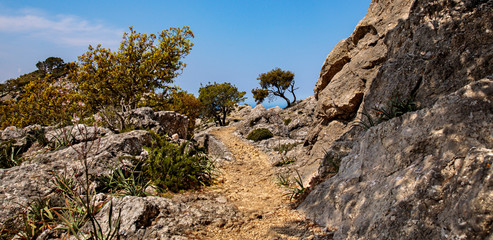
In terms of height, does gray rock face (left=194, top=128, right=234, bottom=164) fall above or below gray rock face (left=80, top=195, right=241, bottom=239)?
above

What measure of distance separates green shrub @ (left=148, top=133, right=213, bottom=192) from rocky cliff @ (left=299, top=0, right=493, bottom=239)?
12.7ft

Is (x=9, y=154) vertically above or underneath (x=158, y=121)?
underneath

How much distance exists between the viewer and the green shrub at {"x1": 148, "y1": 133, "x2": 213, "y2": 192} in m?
7.65

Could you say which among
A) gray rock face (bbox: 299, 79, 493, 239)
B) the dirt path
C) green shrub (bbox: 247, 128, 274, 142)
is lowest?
the dirt path

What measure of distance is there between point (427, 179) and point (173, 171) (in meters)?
6.69

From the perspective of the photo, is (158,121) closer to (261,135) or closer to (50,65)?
(261,135)

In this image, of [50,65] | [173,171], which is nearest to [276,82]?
[173,171]

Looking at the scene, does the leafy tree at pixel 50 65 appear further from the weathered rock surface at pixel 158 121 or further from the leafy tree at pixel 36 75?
the weathered rock surface at pixel 158 121

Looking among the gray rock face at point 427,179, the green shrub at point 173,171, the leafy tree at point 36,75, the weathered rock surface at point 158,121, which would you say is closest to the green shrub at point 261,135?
the weathered rock surface at point 158,121

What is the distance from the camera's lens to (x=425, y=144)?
3.70 meters

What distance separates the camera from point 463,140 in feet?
10.3

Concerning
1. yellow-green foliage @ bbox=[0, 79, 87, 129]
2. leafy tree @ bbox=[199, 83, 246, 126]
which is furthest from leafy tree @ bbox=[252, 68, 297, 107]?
yellow-green foliage @ bbox=[0, 79, 87, 129]

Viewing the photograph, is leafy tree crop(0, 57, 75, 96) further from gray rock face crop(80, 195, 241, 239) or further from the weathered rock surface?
gray rock face crop(80, 195, 241, 239)

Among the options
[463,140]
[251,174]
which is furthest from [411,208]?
[251,174]
